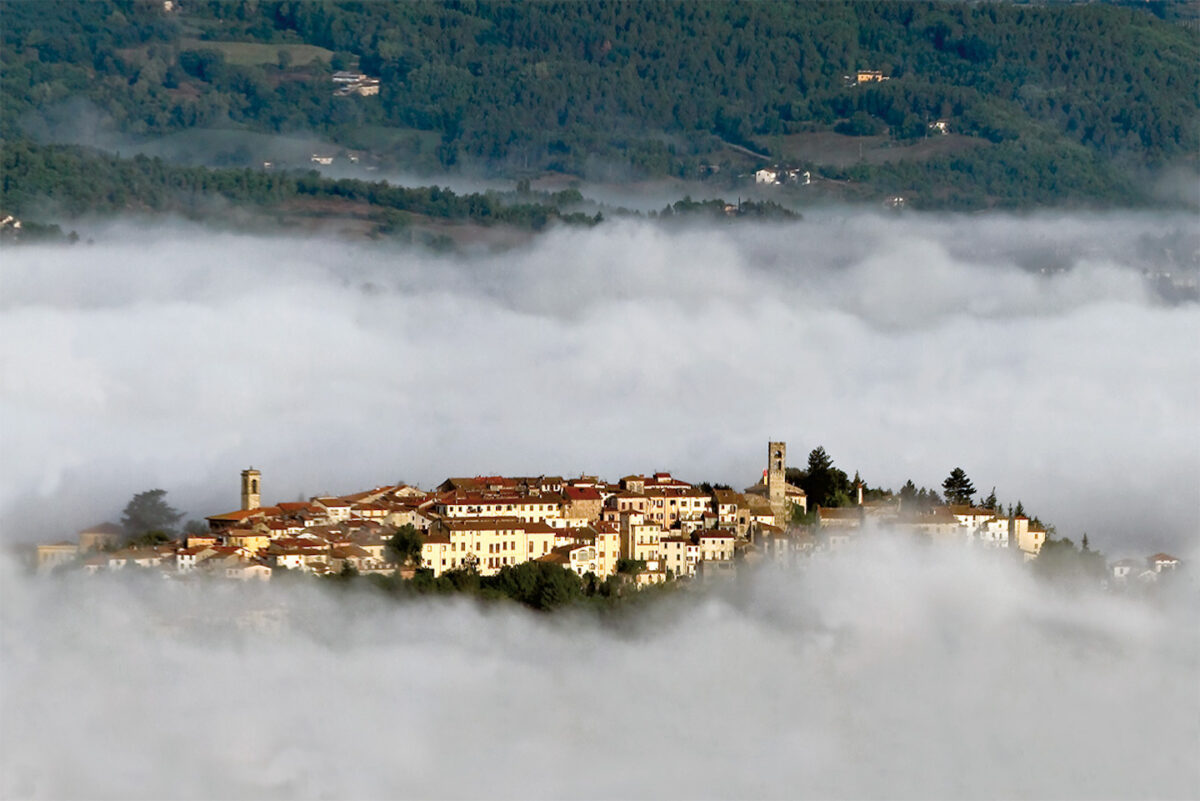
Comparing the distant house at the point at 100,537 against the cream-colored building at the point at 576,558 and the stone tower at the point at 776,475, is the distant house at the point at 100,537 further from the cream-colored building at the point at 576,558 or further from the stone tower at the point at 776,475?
the stone tower at the point at 776,475

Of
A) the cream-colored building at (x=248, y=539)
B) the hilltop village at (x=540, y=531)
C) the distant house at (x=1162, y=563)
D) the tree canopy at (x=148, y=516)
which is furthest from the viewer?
the distant house at (x=1162, y=563)

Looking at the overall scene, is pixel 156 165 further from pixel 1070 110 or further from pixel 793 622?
pixel 793 622

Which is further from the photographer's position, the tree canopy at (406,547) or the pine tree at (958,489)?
the pine tree at (958,489)

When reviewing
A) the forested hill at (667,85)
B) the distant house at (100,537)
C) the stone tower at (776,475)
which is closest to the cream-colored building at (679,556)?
the stone tower at (776,475)

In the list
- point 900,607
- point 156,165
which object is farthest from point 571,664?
point 156,165

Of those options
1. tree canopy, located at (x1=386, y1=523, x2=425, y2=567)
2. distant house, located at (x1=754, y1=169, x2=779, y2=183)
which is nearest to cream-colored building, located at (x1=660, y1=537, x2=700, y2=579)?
tree canopy, located at (x1=386, y1=523, x2=425, y2=567)

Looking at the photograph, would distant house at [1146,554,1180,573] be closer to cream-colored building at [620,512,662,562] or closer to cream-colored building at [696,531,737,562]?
cream-colored building at [696,531,737,562]
